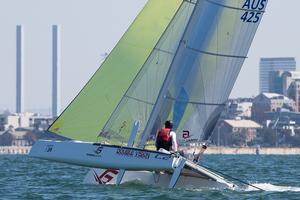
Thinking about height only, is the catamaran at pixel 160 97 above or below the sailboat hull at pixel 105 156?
above

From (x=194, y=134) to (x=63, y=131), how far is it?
2574 mm

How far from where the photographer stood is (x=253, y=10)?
23250mm

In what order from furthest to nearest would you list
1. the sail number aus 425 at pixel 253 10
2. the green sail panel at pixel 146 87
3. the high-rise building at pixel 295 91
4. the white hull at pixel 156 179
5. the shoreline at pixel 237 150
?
1. the high-rise building at pixel 295 91
2. the shoreline at pixel 237 150
3. the green sail panel at pixel 146 87
4. the white hull at pixel 156 179
5. the sail number aus 425 at pixel 253 10

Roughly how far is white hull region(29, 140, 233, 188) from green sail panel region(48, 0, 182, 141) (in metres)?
1.21

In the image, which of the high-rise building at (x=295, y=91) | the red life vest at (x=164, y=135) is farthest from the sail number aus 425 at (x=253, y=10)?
the high-rise building at (x=295, y=91)

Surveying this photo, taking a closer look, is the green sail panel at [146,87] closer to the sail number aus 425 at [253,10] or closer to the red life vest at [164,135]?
the red life vest at [164,135]

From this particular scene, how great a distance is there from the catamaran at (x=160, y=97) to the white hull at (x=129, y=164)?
0.06 ft

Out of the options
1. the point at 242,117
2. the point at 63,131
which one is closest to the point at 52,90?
the point at 242,117

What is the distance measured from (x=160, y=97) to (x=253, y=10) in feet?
7.87

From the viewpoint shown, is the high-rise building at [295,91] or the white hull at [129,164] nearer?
the white hull at [129,164]

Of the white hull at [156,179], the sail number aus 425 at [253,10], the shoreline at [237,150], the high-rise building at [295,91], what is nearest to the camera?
the sail number aus 425 at [253,10]

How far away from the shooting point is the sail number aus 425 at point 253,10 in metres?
23.2

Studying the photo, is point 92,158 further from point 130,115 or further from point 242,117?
point 242,117

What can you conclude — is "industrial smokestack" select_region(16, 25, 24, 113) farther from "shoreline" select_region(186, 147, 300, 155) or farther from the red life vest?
the red life vest
